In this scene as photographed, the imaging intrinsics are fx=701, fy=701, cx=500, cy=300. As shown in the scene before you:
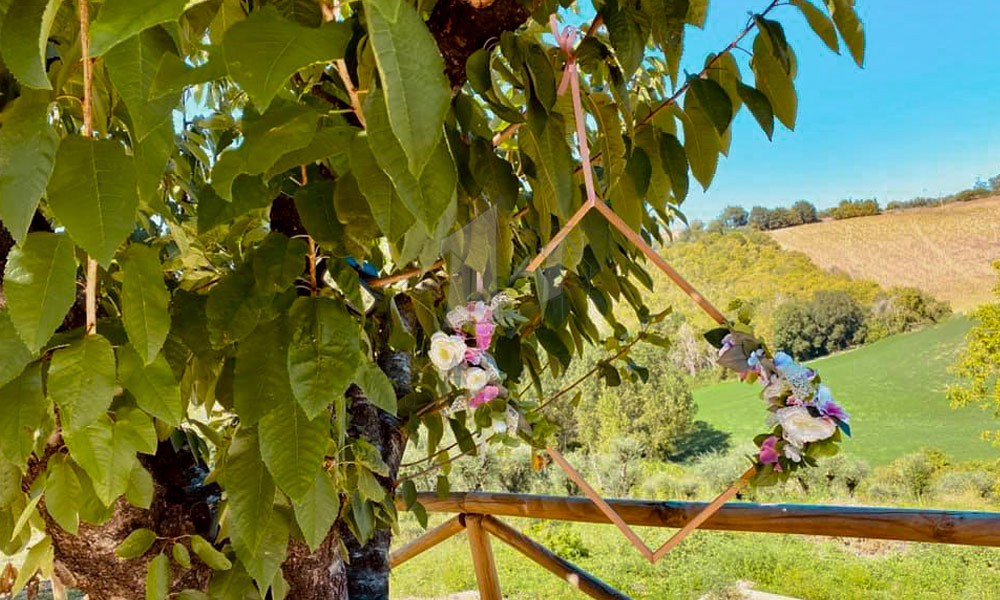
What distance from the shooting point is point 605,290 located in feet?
2.60

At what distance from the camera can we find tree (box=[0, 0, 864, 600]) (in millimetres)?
225

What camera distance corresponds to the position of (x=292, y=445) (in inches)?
13.1

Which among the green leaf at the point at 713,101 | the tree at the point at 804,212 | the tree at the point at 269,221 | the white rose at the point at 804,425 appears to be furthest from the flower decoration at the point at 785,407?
the tree at the point at 804,212

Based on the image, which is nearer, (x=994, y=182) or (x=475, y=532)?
(x=475, y=532)

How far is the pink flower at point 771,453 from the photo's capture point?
621mm

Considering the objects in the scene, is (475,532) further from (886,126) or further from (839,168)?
(886,126)

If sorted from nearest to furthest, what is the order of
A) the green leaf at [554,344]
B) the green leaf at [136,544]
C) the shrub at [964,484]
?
the green leaf at [136,544]
the green leaf at [554,344]
the shrub at [964,484]

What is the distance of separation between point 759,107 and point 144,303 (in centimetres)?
38

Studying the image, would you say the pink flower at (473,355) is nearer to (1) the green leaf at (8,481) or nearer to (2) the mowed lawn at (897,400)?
(1) the green leaf at (8,481)

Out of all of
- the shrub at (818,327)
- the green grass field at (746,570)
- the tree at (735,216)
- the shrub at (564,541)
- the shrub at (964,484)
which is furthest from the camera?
the tree at (735,216)

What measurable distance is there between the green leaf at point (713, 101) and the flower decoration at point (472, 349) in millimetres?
258

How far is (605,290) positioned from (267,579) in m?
0.48

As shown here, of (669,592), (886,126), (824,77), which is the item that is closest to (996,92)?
(886,126)

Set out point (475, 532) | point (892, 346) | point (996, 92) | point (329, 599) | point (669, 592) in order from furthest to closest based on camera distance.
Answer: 1. point (996, 92)
2. point (892, 346)
3. point (669, 592)
4. point (475, 532)
5. point (329, 599)
